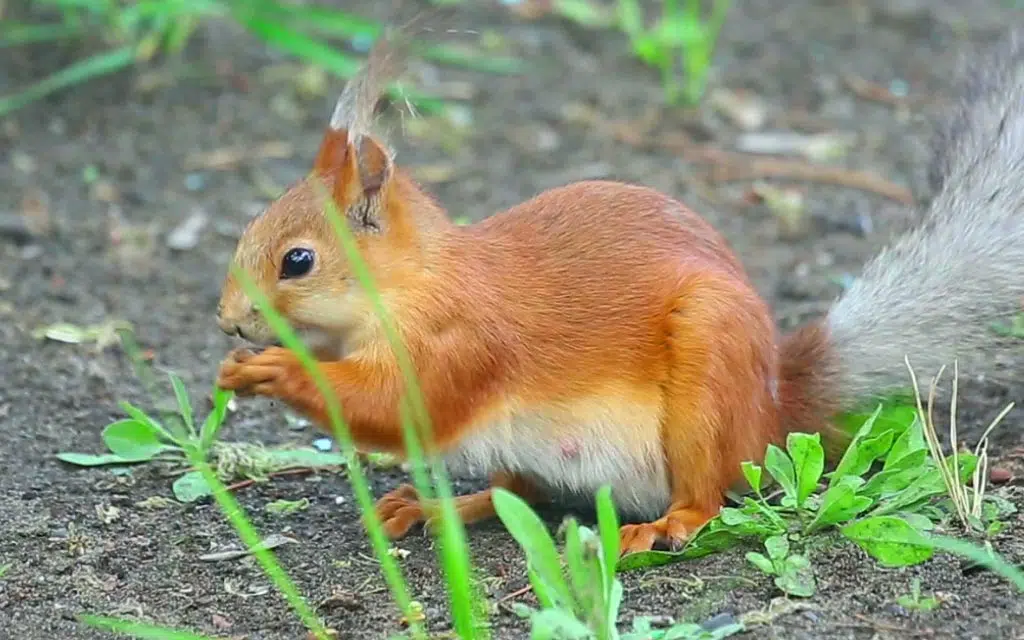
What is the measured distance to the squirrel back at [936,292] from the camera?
2.65 metres

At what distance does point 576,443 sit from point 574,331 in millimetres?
178

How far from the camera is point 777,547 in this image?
2305 millimetres

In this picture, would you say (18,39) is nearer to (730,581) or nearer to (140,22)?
(140,22)

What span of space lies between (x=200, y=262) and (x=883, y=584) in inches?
93.2

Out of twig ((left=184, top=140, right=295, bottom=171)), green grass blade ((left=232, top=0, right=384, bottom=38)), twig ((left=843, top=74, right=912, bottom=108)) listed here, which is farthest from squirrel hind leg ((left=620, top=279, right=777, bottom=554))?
twig ((left=843, top=74, right=912, bottom=108))

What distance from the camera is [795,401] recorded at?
8.88 ft

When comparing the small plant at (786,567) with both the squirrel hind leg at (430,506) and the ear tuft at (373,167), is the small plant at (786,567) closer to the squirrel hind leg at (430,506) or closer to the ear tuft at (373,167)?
the squirrel hind leg at (430,506)

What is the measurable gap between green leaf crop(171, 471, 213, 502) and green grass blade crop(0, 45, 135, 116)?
2137 millimetres

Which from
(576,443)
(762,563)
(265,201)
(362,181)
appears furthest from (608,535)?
(265,201)

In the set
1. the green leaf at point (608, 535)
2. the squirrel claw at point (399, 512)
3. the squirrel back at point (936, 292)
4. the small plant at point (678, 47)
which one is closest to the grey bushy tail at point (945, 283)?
the squirrel back at point (936, 292)

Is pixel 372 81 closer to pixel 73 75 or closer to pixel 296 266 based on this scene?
pixel 296 266

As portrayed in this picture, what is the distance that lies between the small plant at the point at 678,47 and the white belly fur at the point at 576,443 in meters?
2.49

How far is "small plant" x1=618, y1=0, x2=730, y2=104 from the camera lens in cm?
500

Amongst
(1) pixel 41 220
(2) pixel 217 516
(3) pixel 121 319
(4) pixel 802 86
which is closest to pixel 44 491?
(2) pixel 217 516
